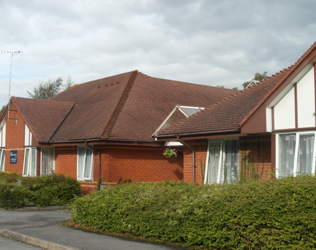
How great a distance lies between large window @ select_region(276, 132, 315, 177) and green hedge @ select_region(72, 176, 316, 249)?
3.07 meters

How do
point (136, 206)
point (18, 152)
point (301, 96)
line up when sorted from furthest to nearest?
1. point (18, 152)
2. point (301, 96)
3. point (136, 206)

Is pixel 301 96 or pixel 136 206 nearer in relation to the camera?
pixel 136 206

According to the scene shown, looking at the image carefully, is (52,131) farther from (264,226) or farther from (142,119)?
(264,226)

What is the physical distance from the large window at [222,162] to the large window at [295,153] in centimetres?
212

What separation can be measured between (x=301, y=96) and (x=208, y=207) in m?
4.77

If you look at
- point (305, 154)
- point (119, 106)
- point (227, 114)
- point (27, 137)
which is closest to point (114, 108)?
Result: point (119, 106)

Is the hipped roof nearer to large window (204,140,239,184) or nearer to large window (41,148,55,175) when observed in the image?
large window (41,148,55,175)

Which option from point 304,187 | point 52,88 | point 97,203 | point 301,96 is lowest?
point 97,203

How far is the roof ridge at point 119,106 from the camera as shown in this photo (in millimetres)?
16728

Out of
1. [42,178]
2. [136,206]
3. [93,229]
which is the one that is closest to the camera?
[136,206]

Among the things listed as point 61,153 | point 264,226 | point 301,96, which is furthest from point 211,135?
point 61,153

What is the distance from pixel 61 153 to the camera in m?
19.9

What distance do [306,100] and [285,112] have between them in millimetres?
645

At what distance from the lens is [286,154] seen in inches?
418
